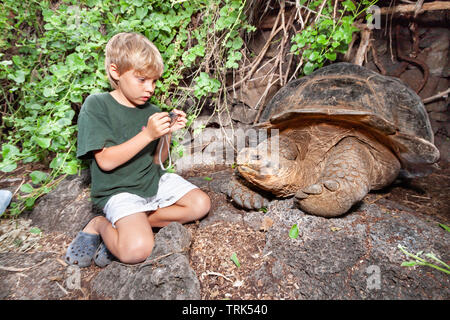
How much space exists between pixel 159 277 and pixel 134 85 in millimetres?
1332

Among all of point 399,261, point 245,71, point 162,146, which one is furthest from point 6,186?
point 399,261

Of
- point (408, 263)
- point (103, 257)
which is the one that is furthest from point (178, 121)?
point (408, 263)

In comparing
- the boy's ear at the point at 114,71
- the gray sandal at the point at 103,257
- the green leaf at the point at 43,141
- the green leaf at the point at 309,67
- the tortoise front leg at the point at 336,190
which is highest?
the green leaf at the point at 309,67

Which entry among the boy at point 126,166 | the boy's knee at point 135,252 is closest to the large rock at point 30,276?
the boy at point 126,166

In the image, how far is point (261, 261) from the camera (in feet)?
4.20

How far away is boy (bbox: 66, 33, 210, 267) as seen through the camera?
1466mm

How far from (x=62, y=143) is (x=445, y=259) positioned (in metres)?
2.85

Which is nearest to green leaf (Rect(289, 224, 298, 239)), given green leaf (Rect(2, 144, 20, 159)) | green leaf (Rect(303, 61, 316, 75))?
green leaf (Rect(303, 61, 316, 75))

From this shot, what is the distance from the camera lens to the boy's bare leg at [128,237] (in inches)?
52.2

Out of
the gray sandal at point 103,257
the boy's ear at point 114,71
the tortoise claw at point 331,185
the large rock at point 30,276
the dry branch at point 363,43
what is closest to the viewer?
the large rock at point 30,276

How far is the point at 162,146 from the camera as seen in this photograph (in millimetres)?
2027

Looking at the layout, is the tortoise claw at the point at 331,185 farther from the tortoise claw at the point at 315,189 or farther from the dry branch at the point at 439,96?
the dry branch at the point at 439,96

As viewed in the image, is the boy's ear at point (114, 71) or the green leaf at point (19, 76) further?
the green leaf at point (19, 76)

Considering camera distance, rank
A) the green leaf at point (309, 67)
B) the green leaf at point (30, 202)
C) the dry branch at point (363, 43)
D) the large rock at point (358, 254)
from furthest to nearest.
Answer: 1. the dry branch at point (363, 43)
2. the green leaf at point (309, 67)
3. the green leaf at point (30, 202)
4. the large rock at point (358, 254)
